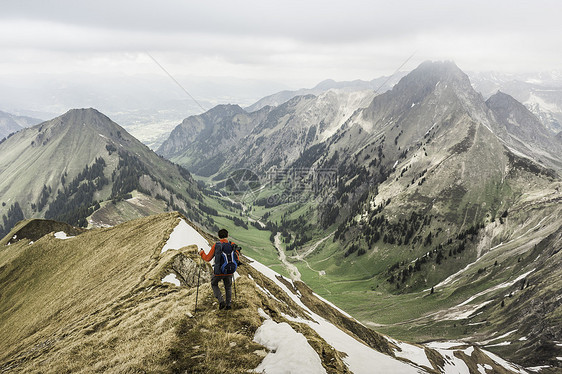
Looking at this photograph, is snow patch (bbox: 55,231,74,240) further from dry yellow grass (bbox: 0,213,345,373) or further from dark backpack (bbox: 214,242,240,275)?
dark backpack (bbox: 214,242,240,275)

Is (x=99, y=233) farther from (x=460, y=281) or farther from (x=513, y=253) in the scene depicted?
(x=513, y=253)

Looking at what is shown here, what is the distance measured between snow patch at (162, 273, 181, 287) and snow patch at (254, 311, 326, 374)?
1448cm

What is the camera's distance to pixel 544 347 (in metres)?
88.2

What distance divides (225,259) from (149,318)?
7.96 meters

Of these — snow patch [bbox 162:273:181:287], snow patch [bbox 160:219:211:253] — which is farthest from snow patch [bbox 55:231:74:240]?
snow patch [bbox 162:273:181:287]

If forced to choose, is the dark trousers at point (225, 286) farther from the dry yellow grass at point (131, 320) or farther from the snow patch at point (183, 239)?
the snow patch at point (183, 239)

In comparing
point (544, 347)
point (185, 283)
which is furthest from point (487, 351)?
point (185, 283)

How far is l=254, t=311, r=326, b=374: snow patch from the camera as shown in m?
15.4

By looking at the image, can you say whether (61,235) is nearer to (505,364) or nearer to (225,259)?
(225,259)

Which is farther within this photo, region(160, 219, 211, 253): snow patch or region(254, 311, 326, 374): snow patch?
region(160, 219, 211, 253): snow patch

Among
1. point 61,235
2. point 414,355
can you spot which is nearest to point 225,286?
point 414,355

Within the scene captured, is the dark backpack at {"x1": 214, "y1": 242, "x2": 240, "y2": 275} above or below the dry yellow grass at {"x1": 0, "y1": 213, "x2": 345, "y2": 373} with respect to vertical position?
above

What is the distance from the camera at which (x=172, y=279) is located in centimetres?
3097

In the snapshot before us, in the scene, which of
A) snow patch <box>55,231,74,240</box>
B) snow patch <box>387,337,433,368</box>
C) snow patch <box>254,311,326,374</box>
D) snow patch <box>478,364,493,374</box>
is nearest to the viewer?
snow patch <box>254,311,326,374</box>
